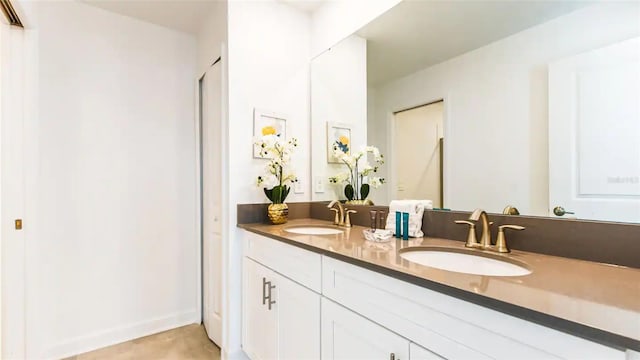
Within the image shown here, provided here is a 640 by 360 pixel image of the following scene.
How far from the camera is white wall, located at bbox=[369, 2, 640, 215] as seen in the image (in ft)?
3.22

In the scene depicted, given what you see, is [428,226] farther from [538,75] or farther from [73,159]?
[73,159]

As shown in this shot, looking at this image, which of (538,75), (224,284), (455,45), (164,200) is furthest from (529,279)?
(164,200)

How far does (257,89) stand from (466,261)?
154cm

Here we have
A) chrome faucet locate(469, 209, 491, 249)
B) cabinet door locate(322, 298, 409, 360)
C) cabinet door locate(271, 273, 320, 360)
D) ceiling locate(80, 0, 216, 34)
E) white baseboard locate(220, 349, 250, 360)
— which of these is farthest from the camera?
ceiling locate(80, 0, 216, 34)

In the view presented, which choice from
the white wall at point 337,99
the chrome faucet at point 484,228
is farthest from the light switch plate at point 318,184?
the chrome faucet at point 484,228

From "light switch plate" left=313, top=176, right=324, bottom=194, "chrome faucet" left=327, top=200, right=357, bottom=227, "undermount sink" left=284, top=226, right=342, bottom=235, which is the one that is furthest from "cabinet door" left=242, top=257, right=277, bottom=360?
"light switch plate" left=313, top=176, right=324, bottom=194

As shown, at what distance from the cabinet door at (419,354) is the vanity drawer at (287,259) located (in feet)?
1.44

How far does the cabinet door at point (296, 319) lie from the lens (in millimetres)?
1196

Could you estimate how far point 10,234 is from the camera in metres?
1.72

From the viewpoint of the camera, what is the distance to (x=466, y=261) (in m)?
1.08

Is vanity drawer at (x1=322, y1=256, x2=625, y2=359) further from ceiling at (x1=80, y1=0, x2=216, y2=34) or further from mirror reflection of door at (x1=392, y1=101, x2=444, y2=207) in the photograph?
ceiling at (x1=80, y1=0, x2=216, y2=34)

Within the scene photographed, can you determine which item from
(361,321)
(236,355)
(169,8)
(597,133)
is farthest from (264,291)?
(169,8)

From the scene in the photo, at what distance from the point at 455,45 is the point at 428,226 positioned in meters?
0.83

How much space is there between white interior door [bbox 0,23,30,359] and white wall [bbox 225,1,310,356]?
1.18 meters
